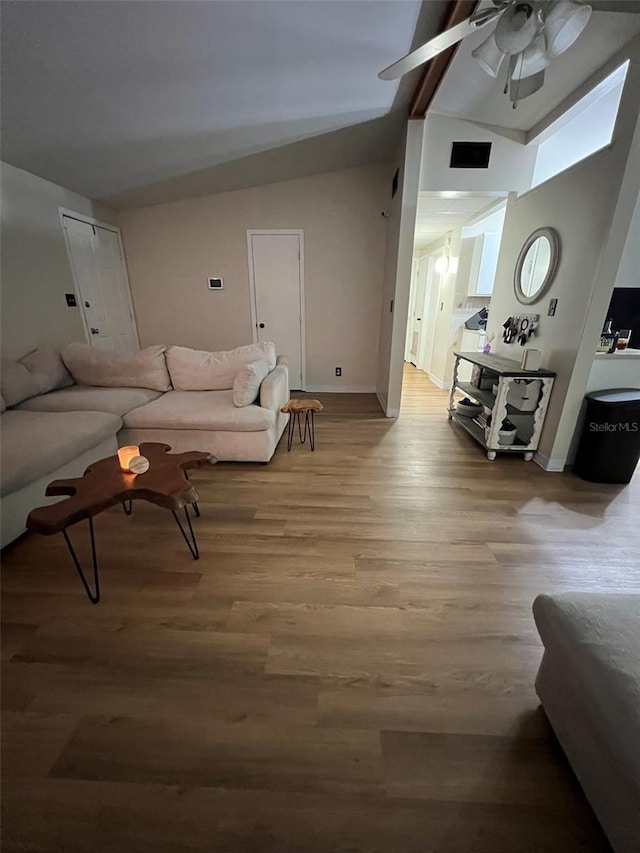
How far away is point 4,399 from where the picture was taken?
2545mm

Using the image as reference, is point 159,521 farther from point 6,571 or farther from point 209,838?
point 209,838

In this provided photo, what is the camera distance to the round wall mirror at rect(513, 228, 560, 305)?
2586 millimetres

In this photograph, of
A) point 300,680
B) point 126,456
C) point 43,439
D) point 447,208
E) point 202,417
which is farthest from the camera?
point 447,208

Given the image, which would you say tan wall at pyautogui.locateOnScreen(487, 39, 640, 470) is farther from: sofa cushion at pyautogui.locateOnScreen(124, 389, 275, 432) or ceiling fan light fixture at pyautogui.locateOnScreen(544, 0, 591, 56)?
sofa cushion at pyautogui.locateOnScreen(124, 389, 275, 432)

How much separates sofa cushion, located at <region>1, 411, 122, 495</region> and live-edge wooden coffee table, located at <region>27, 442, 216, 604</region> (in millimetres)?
326

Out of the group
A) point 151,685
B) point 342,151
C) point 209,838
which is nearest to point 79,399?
point 151,685

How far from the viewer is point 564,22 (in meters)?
1.21

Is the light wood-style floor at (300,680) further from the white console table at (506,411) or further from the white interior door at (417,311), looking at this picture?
the white interior door at (417,311)

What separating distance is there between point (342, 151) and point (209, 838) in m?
4.87

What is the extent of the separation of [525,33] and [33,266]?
3.97m

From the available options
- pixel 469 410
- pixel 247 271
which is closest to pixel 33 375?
pixel 247 271

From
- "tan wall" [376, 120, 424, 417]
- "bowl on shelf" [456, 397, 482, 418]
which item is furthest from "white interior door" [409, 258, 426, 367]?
"bowl on shelf" [456, 397, 482, 418]

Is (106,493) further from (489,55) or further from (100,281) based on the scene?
(100,281)

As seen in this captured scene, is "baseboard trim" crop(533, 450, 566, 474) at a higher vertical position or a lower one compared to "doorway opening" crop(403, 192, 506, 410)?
lower
